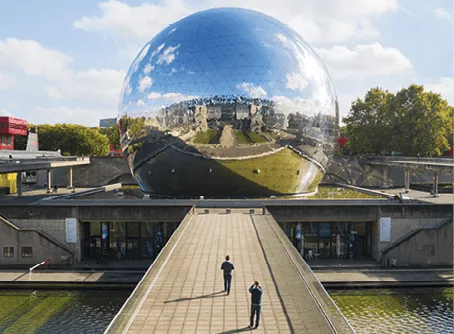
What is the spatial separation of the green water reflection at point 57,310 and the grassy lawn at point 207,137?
32.8ft

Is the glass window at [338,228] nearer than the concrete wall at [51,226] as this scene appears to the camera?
No

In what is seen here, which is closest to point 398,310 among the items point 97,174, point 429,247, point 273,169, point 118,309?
point 429,247

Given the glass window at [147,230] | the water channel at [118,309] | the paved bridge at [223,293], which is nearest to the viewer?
the paved bridge at [223,293]

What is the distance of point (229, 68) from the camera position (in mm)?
A: 27672

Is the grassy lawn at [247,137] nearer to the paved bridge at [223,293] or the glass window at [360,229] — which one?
the glass window at [360,229]

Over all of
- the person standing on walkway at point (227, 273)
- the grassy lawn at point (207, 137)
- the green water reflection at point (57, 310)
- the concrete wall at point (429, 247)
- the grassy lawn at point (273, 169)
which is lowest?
the green water reflection at point (57, 310)

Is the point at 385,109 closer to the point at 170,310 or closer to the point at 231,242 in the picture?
the point at 231,242

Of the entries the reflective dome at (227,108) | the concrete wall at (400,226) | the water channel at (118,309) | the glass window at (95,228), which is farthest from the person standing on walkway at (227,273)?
the glass window at (95,228)

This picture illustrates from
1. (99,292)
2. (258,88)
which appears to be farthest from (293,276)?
(258,88)

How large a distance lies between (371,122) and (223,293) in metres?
51.1

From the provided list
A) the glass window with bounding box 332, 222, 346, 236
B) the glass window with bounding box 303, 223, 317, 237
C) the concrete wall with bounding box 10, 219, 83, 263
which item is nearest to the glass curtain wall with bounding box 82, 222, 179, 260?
the concrete wall with bounding box 10, 219, 83, 263

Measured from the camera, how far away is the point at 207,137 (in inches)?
1088

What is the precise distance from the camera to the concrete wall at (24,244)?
24.9 metres

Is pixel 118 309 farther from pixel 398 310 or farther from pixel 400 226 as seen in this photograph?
pixel 400 226
